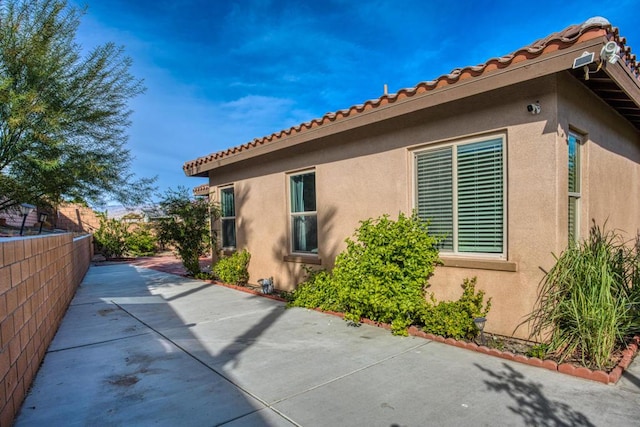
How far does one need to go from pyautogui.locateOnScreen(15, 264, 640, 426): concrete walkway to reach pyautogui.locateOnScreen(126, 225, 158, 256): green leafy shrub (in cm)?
1571

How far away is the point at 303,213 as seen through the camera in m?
8.10

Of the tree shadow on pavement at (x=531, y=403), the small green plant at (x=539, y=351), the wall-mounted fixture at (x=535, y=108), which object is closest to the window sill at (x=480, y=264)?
the small green plant at (x=539, y=351)

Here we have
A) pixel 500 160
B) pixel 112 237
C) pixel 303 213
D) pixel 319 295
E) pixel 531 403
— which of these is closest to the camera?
pixel 531 403

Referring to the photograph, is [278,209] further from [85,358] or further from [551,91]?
[551,91]

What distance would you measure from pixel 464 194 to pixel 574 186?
151 cm

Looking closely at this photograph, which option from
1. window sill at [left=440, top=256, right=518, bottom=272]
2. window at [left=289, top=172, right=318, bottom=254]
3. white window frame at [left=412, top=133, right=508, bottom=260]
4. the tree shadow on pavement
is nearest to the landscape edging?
the tree shadow on pavement

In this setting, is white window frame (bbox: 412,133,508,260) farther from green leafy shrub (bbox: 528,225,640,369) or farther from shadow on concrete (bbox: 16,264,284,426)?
shadow on concrete (bbox: 16,264,284,426)

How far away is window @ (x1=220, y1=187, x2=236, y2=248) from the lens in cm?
1067

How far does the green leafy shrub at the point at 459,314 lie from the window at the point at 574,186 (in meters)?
1.49

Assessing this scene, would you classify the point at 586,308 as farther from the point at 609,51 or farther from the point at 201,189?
the point at 201,189

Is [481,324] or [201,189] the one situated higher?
[201,189]

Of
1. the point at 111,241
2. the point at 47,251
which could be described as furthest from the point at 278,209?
the point at 111,241

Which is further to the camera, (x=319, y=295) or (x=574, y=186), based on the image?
(x=319, y=295)

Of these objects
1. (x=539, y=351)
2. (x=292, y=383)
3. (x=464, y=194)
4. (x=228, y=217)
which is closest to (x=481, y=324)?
(x=539, y=351)
